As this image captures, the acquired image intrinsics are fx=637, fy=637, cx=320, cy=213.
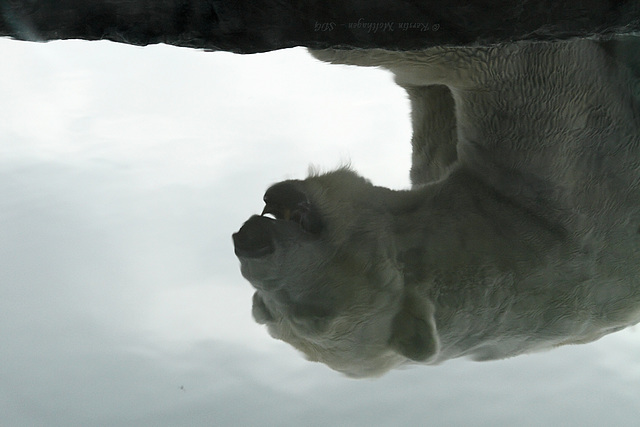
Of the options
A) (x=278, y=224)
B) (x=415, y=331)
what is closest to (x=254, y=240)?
(x=278, y=224)

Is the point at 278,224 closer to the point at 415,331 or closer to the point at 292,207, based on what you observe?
the point at 292,207

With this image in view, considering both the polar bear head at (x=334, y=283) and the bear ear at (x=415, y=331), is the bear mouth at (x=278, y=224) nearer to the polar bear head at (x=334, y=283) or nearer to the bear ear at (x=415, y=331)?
the polar bear head at (x=334, y=283)

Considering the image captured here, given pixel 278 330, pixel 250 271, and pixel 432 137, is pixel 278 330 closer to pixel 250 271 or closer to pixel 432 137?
pixel 250 271

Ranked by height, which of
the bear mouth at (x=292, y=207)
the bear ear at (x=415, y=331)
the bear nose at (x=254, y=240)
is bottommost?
the bear ear at (x=415, y=331)

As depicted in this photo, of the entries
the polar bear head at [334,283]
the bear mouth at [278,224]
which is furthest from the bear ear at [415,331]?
the bear mouth at [278,224]

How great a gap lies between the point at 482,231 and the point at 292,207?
0.25 metres

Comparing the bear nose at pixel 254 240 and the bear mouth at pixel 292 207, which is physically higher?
the bear mouth at pixel 292 207

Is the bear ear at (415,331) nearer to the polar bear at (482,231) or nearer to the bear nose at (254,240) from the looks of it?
the polar bear at (482,231)

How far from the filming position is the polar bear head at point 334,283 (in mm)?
693

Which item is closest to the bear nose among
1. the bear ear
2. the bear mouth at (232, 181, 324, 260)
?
the bear mouth at (232, 181, 324, 260)

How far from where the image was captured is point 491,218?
0.80m

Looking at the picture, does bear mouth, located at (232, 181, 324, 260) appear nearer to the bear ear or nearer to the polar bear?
the polar bear

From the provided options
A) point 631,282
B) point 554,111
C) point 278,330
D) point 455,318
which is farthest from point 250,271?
point 631,282

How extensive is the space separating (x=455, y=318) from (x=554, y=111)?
0.27 metres
